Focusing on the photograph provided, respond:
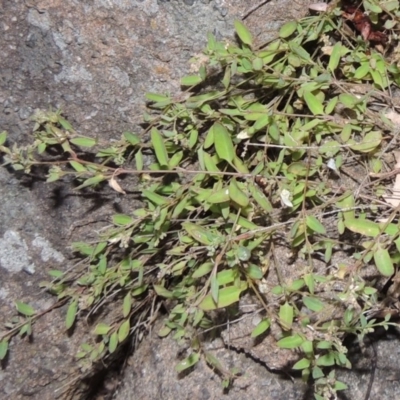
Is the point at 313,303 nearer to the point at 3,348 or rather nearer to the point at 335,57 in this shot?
the point at 335,57

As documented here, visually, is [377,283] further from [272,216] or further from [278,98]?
[278,98]

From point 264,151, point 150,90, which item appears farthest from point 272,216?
point 150,90

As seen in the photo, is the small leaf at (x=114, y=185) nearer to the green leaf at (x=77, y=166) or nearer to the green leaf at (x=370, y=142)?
the green leaf at (x=77, y=166)

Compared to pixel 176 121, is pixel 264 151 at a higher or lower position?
lower

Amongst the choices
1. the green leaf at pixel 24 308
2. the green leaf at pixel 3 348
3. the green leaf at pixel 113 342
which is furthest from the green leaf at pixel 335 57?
the green leaf at pixel 3 348

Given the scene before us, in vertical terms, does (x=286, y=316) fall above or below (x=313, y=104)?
below

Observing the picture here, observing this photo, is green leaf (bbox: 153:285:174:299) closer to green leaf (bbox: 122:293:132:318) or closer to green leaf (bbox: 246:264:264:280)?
green leaf (bbox: 122:293:132:318)

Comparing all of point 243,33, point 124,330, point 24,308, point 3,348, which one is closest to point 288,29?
point 243,33
